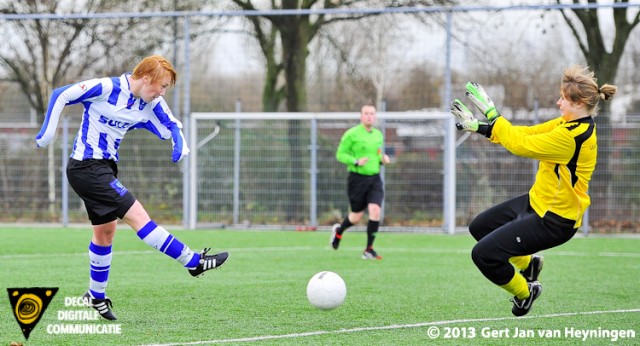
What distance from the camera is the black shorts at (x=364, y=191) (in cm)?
1279

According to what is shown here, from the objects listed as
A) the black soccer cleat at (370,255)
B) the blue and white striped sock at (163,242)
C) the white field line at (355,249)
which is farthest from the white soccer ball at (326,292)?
the white field line at (355,249)

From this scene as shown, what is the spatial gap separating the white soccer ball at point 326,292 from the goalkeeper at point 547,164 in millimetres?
1161

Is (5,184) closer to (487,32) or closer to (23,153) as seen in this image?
(23,153)

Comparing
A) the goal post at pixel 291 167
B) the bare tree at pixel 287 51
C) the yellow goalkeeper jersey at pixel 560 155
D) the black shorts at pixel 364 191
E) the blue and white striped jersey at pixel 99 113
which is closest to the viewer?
the yellow goalkeeper jersey at pixel 560 155

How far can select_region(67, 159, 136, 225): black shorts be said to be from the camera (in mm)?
6746

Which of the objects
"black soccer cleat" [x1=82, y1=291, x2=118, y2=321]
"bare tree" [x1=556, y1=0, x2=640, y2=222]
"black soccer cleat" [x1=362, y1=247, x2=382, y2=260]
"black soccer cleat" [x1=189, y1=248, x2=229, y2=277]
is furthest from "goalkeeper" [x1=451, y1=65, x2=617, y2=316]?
"bare tree" [x1=556, y1=0, x2=640, y2=222]

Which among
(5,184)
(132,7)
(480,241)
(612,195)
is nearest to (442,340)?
(480,241)

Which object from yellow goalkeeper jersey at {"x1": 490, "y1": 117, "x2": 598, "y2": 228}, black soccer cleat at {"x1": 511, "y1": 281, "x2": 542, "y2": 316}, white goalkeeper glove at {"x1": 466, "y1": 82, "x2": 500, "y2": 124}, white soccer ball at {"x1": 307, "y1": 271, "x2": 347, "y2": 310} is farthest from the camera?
white soccer ball at {"x1": 307, "y1": 271, "x2": 347, "y2": 310}

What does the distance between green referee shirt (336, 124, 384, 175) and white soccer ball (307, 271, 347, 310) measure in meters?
5.65

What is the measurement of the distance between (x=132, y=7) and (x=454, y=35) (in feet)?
26.1

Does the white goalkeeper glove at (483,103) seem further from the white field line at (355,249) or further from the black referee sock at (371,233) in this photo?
the white field line at (355,249)

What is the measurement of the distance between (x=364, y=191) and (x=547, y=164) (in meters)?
6.36

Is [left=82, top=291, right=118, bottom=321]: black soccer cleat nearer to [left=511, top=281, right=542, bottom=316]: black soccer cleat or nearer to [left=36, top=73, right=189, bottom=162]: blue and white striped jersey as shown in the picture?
[left=36, top=73, right=189, bottom=162]: blue and white striped jersey

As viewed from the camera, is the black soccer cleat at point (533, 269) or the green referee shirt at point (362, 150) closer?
the black soccer cleat at point (533, 269)
